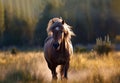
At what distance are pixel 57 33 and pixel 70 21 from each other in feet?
118

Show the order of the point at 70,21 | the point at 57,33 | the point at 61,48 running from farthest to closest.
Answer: the point at 70,21 → the point at 61,48 → the point at 57,33

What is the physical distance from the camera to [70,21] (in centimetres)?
4806

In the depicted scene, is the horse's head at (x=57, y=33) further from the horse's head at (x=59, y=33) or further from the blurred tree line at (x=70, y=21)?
the blurred tree line at (x=70, y=21)

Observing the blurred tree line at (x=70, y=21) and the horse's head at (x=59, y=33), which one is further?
the blurred tree line at (x=70, y=21)

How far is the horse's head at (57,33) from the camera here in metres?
11.9

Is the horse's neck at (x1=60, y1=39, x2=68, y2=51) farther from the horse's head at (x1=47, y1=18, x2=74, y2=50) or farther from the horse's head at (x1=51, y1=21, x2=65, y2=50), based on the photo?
the horse's head at (x1=51, y1=21, x2=65, y2=50)

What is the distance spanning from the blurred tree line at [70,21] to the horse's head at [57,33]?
30.5 metres

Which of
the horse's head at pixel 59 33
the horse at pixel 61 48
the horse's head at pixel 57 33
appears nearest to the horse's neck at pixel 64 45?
the horse at pixel 61 48

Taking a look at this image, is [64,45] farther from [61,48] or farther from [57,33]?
[57,33]

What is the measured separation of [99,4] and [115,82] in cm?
3967

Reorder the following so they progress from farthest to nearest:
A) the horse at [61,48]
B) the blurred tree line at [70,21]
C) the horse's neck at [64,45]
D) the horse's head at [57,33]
→ the blurred tree line at [70,21]
the horse's neck at [64,45]
the horse at [61,48]
the horse's head at [57,33]

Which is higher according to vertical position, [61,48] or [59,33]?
[59,33]

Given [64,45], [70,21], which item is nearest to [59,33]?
[64,45]

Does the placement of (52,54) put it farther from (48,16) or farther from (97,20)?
(48,16)
